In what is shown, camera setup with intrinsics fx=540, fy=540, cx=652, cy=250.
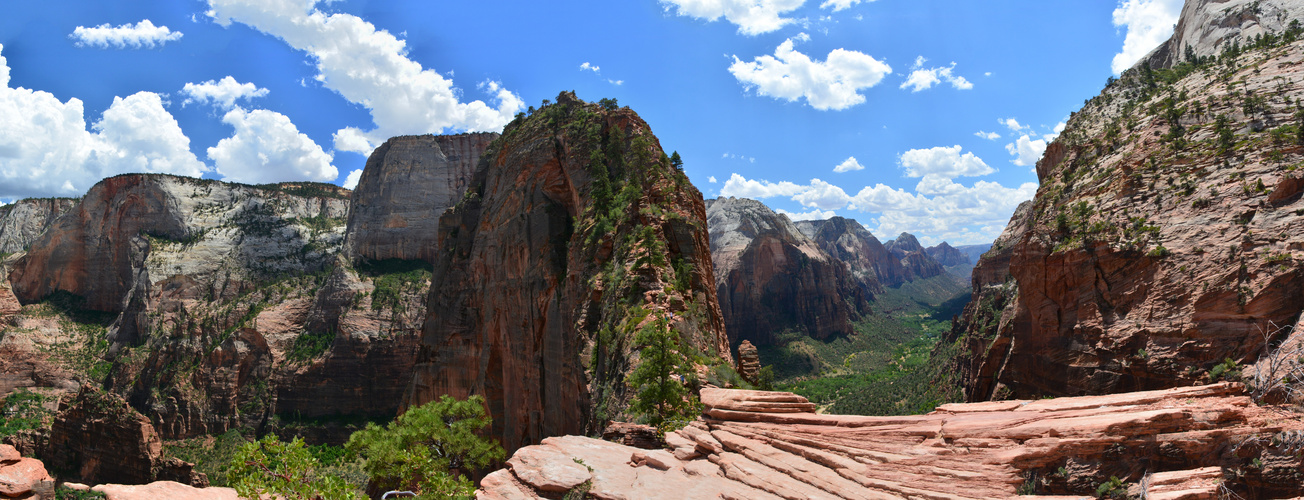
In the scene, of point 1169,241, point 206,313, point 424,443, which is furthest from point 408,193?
point 1169,241

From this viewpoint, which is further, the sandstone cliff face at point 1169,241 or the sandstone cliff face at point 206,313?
the sandstone cliff face at point 206,313

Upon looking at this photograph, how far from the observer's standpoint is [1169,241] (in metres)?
24.0

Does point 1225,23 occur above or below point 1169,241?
above

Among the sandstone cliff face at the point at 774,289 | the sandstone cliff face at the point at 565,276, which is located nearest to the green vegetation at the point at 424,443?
the sandstone cliff face at the point at 565,276

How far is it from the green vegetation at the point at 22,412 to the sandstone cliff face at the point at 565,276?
5439cm

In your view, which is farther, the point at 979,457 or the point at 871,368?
the point at 871,368

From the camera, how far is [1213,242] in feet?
73.8

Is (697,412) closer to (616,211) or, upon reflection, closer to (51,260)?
(616,211)

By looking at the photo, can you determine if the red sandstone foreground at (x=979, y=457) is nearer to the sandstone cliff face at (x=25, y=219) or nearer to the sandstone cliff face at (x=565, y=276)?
the sandstone cliff face at (x=565, y=276)

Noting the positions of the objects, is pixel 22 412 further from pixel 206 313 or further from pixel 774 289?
pixel 774 289

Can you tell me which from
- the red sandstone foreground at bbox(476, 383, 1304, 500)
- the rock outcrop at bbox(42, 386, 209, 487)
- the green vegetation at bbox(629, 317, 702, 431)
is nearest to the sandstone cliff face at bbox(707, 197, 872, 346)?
the rock outcrop at bbox(42, 386, 209, 487)

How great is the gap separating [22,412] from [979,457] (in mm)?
113899

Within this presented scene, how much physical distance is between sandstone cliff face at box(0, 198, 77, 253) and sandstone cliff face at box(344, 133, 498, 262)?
3431 inches

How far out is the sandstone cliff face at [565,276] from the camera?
31047 mm
